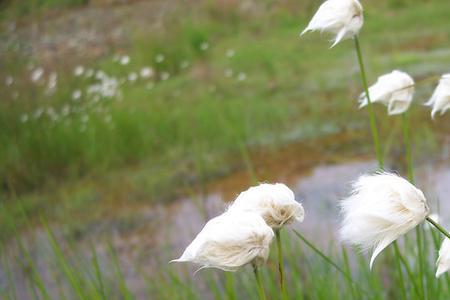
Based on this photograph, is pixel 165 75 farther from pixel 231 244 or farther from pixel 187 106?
pixel 231 244

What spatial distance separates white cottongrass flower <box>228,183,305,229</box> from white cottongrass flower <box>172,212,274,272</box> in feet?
0.19

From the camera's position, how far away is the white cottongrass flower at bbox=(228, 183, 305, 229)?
2.44ft

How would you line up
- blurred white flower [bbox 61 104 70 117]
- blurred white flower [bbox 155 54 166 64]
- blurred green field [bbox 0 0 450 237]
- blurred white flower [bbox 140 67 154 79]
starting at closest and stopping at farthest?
blurred green field [bbox 0 0 450 237], blurred white flower [bbox 61 104 70 117], blurred white flower [bbox 140 67 154 79], blurred white flower [bbox 155 54 166 64]

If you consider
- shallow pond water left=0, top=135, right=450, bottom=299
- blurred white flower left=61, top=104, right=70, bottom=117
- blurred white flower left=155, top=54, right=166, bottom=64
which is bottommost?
shallow pond water left=0, top=135, right=450, bottom=299

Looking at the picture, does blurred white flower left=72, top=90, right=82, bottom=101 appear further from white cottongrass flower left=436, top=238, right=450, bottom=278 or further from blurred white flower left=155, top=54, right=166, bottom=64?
white cottongrass flower left=436, top=238, right=450, bottom=278

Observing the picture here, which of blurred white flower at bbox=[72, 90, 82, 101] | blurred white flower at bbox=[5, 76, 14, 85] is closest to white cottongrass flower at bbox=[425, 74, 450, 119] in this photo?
blurred white flower at bbox=[72, 90, 82, 101]

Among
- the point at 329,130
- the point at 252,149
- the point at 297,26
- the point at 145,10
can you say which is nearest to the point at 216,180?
the point at 252,149

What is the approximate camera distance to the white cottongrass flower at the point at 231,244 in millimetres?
666

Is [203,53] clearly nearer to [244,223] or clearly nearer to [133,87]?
[133,87]

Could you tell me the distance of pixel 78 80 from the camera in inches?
237

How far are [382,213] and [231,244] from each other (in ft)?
0.52

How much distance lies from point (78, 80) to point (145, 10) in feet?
19.0

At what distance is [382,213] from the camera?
0.68 meters

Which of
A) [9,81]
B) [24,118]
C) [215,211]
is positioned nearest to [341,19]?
[215,211]
